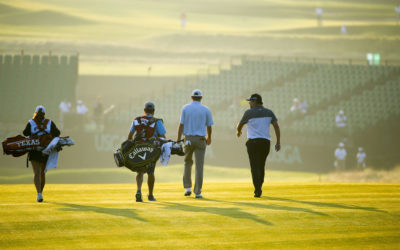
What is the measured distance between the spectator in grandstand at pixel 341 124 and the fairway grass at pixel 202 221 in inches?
846

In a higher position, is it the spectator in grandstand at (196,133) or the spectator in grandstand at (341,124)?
the spectator in grandstand at (341,124)

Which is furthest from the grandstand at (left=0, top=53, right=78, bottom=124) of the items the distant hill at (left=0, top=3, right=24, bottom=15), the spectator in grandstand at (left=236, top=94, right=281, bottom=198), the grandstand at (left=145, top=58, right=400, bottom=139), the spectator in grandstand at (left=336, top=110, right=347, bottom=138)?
the distant hill at (left=0, top=3, right=24, bottom=15)

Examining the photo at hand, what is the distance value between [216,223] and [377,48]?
5378cm

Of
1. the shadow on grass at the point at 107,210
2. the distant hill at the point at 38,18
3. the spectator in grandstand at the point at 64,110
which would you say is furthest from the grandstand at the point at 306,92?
the distant hill at the point at 38,18

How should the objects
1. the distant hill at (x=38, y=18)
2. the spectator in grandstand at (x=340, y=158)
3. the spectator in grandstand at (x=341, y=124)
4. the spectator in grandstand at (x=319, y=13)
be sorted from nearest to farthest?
the spectator in grandstand at (x=340, y=158) < the spectator in grandstand at (x=341, y=124) < the distant hill at (x=38, y=18) < the spectator in grandstand at (x=319, y=13)

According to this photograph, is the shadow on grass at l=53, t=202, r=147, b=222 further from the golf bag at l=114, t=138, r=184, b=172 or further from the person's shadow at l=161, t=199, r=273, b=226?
the golf bag at l=114, t=138, r=184, b=172

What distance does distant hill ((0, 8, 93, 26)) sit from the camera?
62344 mm

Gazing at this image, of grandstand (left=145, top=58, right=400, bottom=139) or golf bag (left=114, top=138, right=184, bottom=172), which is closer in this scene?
golf bag (left=114, top=138, right=184, bottom=172)

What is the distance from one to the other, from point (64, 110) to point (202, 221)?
23428 millimetres

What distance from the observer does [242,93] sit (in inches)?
1454

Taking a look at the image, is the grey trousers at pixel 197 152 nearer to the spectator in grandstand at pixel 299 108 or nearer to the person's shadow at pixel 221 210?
the person's shadow at pixel 221 210

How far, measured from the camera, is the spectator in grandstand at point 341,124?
109 feet

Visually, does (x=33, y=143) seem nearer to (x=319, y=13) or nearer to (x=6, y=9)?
(x=6, y=9)

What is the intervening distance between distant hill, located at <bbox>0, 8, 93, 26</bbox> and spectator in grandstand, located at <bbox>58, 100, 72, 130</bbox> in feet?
98.0
